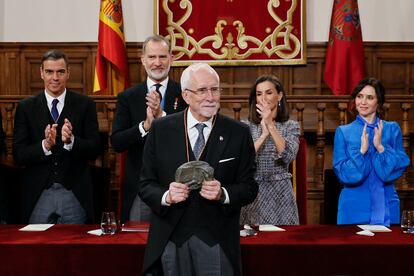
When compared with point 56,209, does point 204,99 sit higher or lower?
higher

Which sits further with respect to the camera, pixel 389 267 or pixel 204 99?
pixel 389 267

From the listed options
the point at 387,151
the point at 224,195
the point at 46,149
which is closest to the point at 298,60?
the point at 387,151

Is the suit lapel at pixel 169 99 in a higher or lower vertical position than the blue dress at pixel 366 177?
higher

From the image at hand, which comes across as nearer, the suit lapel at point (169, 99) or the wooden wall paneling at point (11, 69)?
the suit lapel at point (169, 99)

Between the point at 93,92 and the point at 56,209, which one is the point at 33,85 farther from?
the point at 56,209

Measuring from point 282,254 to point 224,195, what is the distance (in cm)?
63

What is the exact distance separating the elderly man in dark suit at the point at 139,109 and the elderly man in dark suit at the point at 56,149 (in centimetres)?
30

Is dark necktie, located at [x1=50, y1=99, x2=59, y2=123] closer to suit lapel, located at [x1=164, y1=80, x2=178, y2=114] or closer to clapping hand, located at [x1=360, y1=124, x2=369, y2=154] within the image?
suit lapel, located at [x1=164, y1=80, x2=178, y2=114]

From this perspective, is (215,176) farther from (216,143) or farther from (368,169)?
(368,169)

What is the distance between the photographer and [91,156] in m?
4.06

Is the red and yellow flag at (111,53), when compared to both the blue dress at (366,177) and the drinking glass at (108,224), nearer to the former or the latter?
the blue dress at (366,177)

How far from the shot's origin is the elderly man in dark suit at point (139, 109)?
3.78 metres

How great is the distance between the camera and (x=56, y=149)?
405cm

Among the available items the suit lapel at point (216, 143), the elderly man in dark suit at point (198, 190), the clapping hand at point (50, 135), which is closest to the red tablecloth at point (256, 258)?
the elderly man in dark suit at point (198, 190)
